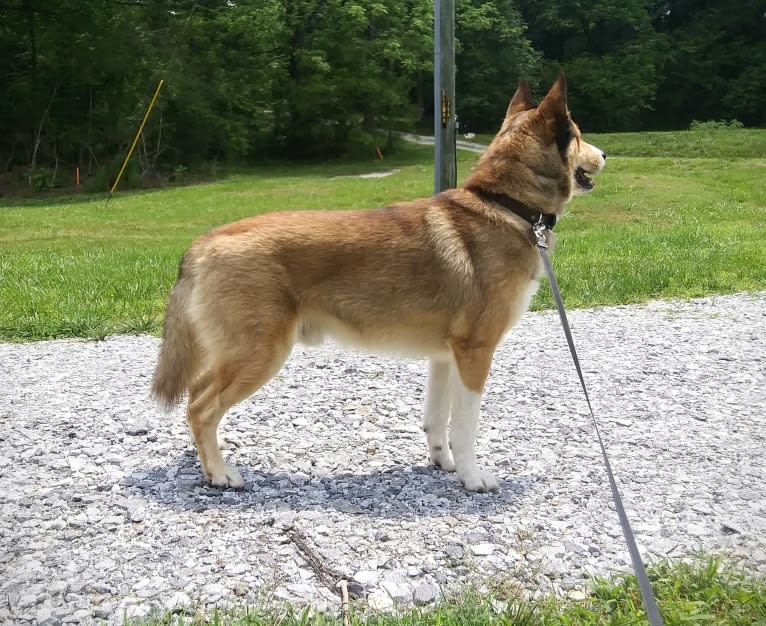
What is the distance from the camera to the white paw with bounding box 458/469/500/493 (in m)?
4.04

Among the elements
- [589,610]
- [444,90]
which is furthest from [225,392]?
[444,90]

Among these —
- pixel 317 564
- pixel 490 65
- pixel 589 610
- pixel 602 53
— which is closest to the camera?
pixel 589 610

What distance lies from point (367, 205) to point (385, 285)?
15496mm

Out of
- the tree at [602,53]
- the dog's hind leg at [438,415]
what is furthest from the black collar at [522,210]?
the tree at [602,53]

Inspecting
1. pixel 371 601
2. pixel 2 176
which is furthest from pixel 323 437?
pixel 2 176

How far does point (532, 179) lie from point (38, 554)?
10.2 ft

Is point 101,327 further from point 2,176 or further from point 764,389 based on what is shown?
point 2,176

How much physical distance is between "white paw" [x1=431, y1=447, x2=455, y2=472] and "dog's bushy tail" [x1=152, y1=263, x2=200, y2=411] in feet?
4.70

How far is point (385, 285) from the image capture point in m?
4.05

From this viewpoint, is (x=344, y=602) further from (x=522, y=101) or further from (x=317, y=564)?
(x=522, y=101)

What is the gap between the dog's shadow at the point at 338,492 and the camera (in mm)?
3859

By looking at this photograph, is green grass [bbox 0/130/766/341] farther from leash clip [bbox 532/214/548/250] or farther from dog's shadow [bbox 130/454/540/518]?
leash clip [bbox 532/214/548/250]

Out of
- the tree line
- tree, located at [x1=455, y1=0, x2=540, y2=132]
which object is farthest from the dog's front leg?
tree, located at [x1=455, y1=0, x2=540, y2=132]

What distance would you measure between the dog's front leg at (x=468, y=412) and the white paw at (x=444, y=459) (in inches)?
8.2
